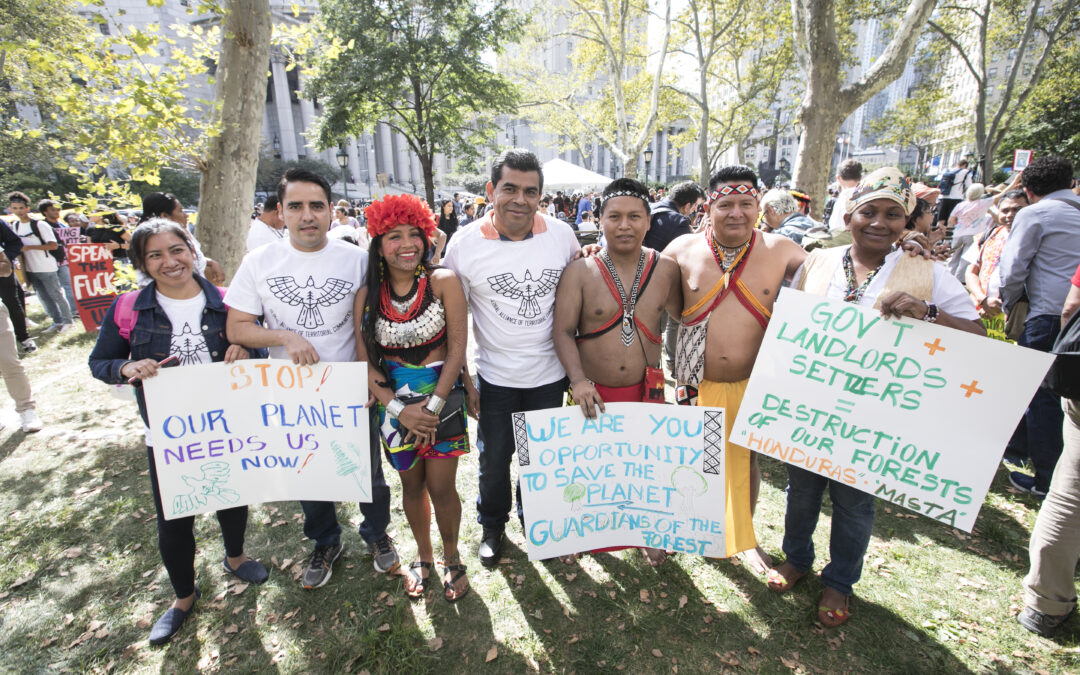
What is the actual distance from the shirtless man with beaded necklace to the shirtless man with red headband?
0.67 feet

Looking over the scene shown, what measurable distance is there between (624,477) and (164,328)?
2542 millimetres

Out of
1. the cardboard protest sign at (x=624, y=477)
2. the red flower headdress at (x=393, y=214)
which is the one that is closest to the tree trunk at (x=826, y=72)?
the cardboard protest sign at (x=624, y=477)

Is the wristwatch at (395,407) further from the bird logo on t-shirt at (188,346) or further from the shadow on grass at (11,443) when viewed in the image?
the shadow on grass at (11,443)

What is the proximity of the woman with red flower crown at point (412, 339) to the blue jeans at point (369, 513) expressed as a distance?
25cm

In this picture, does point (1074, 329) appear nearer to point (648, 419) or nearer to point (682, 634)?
point (648, 419)

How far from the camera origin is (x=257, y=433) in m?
2.67

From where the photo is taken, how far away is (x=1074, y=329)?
2256 mm

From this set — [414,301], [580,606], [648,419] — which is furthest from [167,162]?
[580,606]

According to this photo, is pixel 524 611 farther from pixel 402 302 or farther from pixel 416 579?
pixel 402 302

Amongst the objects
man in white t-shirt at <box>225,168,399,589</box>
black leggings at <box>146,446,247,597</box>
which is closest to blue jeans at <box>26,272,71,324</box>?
black leggings at <box>146,446,247,597</box>

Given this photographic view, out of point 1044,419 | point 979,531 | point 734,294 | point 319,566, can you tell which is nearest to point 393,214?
point 734,294

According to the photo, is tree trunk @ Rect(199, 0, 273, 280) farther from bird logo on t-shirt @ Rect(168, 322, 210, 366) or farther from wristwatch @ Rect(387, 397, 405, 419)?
wristwatch @ Rect(387, 397, 405, 419)

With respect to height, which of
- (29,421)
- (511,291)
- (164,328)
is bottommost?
(29,421)

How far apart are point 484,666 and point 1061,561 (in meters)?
2.99
